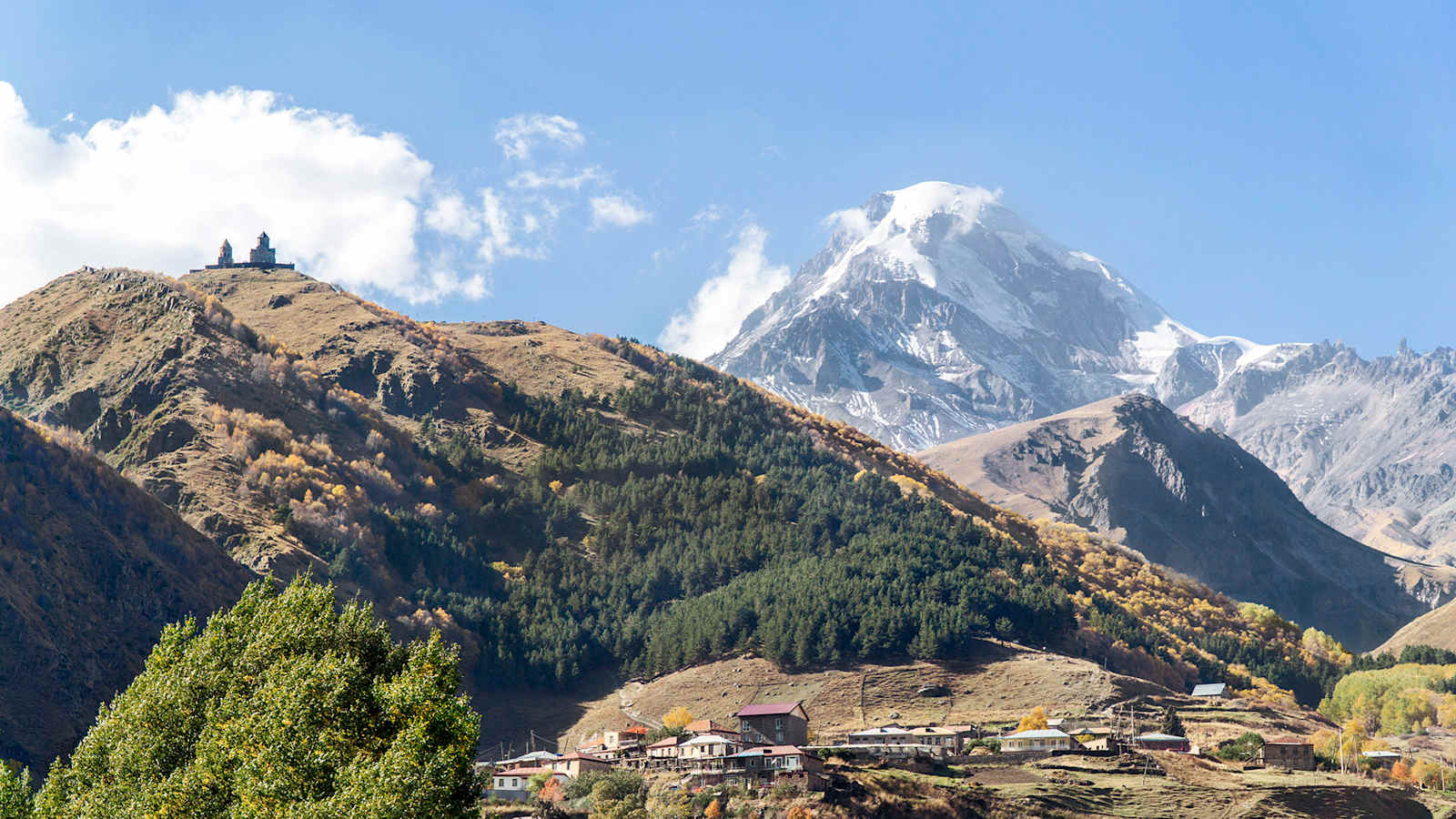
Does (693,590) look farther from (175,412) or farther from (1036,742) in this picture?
(175,412)

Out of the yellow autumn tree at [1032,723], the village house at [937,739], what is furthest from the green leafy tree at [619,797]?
the yellow autumn tree at [1032,723]

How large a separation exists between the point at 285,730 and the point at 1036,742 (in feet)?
320

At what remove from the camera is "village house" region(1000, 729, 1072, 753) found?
130375 mm

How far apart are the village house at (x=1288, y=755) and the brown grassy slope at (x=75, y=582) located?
99009mm

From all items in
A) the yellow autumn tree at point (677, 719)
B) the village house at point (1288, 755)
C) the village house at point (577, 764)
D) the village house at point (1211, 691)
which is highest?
the village house at point (1211, 691)

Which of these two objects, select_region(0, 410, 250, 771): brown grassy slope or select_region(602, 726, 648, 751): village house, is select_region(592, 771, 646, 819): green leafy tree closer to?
select_region(602, 726, 648, 751): village house

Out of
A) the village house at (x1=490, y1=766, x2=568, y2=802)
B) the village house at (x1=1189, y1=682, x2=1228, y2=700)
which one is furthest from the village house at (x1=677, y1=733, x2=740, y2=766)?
the village house at (x1=1189, y1=682, x2=1228, y2=700)

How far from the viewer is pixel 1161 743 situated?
457ft

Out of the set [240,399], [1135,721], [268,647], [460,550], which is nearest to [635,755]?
[1135,721]

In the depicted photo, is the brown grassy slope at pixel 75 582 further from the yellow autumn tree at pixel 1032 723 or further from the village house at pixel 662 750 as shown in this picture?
the yellow autumn tree at pixel 1032 723

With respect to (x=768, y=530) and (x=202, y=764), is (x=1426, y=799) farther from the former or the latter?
(x=202, y=764)

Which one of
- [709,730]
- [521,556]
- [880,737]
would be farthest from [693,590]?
[709,730]

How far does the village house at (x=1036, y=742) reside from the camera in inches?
5133

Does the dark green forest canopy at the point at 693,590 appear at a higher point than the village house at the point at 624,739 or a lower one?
higher
